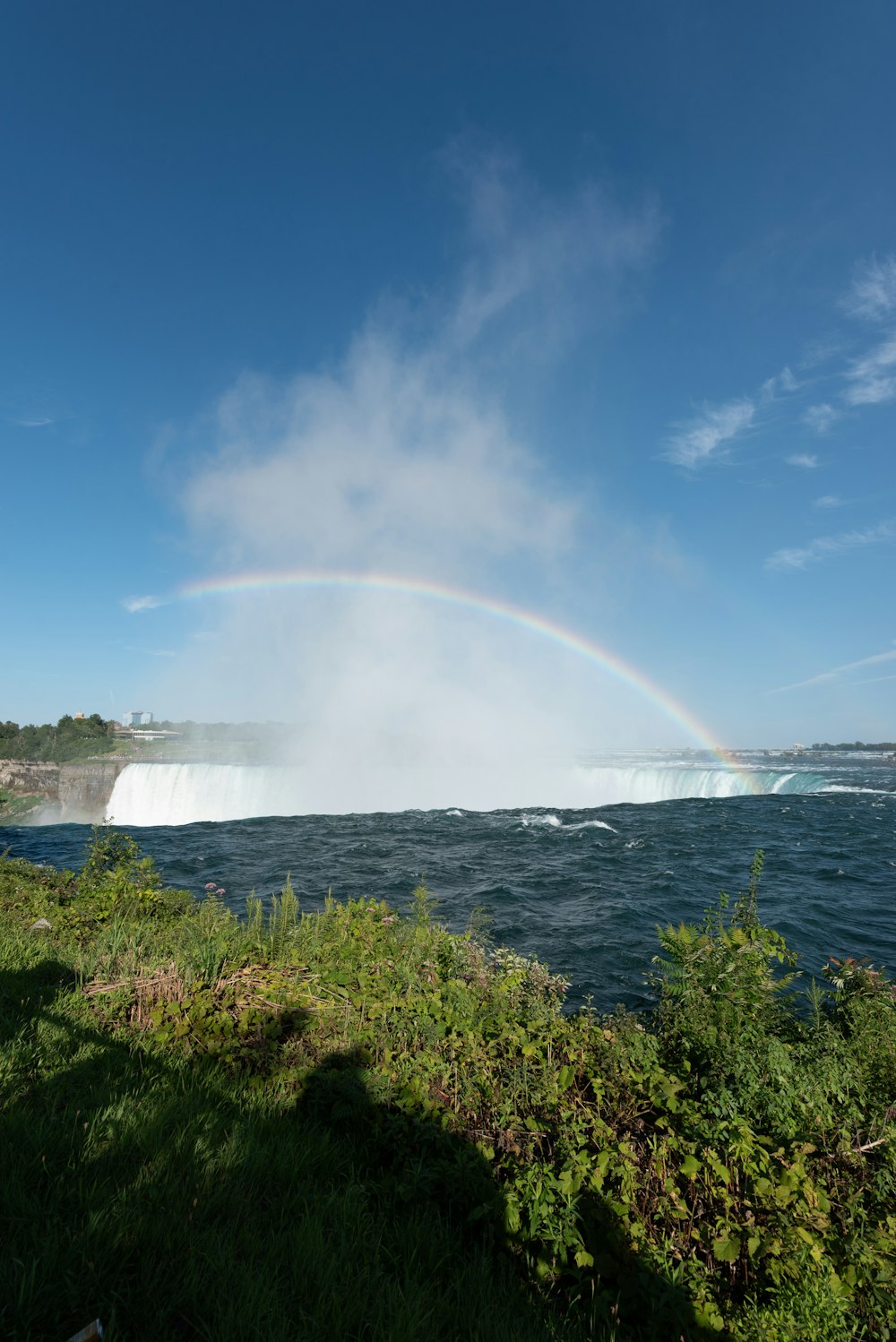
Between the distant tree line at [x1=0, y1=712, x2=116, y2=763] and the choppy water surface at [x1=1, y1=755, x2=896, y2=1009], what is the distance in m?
38.8

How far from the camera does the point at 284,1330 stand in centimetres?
236

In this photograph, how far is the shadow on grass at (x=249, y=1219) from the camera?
8.01 ft

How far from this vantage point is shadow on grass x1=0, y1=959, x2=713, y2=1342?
2441 mm

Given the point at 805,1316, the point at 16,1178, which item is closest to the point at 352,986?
the point at 16,1178

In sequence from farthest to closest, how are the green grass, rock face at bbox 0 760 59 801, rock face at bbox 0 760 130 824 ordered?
rock face at bbox 0 760 59 801 < the green grass < rock face at bbox 0 760 130 824

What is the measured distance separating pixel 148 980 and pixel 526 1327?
395cm

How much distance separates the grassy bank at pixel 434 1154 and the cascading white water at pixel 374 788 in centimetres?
3701

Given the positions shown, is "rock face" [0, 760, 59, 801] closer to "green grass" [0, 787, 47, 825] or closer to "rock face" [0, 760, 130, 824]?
"rock face" [0, 760, 130, 824]

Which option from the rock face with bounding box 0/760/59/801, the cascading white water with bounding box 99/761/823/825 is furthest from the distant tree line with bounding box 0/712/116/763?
the cascading white water with bounding box 99/761/823/825

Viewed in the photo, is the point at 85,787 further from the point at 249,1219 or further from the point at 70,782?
the point at 249,1219

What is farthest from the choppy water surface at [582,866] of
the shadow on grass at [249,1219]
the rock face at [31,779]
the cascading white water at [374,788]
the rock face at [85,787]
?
the rock face at [31,779]

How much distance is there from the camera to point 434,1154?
3.76 metres

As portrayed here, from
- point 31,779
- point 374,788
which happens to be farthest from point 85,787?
point 374,788

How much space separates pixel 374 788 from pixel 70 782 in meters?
32.6
